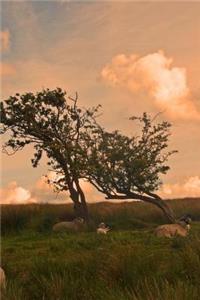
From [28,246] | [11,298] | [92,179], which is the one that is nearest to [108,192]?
[92,179]

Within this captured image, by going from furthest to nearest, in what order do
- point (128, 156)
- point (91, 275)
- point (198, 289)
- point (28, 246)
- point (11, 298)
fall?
point (128, 156) → point (28, 246) → point (91, 275) → point (11, 298) → point (198, 289)

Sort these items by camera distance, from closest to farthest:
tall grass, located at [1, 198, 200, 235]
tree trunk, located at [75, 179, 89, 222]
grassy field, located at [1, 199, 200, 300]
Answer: grassy field, located at [1, 199, 200, 300], tall grass, located at [1, 198, 200, 235], tree trunk, located at [75, 179, 89, 222]

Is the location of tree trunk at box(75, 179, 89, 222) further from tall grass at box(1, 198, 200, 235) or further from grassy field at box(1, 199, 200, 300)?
grassy field at box(1, 199, 200, 300)

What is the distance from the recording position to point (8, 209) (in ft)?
97.5

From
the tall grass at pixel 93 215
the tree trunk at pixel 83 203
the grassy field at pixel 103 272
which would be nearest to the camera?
the grassy field at pixel 103 272

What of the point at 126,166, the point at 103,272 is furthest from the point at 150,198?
the point at 103,272

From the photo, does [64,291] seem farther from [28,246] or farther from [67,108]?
[67,108]

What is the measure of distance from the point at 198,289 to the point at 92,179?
24.2 meters

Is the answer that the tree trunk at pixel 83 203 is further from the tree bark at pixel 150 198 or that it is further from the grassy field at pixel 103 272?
the grassy field at pixel 103 272

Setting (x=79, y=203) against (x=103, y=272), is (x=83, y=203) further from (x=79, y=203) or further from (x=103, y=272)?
(x=103, y=272)

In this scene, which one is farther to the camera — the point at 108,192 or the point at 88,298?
the point at 108,192

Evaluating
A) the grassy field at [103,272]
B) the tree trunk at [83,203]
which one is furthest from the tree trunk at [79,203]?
the grassy field at [103,272]

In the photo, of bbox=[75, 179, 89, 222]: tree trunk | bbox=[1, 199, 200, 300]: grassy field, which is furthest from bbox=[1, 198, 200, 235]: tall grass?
bbox=[1, 199, 200, 300]: grassy field

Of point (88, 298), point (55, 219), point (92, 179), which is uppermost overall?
point (92, 179)
